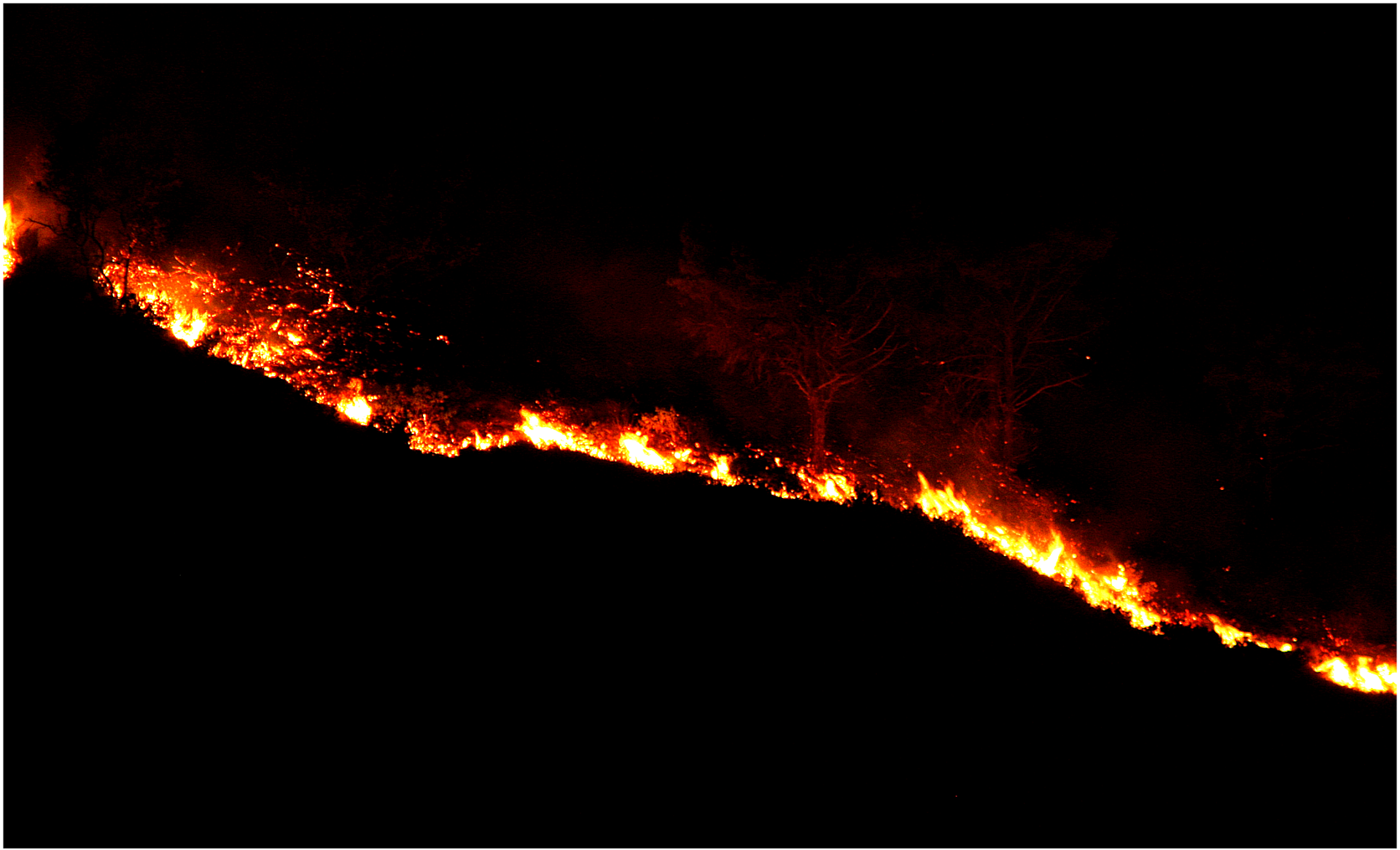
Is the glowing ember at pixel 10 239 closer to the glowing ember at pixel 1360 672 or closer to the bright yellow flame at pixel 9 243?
the bright yellow flame at pixel 9 243

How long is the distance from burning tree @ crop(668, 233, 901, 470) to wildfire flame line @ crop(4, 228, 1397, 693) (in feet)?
6.02

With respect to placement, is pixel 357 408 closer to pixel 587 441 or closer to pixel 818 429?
pixel 587 441

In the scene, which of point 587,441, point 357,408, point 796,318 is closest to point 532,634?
point 587,441

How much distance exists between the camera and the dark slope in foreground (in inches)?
218

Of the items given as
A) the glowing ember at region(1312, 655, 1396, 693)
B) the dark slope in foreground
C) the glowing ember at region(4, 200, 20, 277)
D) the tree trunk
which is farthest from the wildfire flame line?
the dark slope in foreground

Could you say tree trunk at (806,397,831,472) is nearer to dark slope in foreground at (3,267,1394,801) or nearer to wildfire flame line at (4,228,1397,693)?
wildfire flame line at (4,228,1397,693)

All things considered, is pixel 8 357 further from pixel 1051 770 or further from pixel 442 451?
pixel 1051 770

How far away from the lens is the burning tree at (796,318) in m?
13.1

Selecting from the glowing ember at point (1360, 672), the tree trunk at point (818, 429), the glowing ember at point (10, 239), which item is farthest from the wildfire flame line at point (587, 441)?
the glowing ember at point (10, 239)

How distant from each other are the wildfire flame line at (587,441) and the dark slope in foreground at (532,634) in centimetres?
175

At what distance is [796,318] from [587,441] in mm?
4489

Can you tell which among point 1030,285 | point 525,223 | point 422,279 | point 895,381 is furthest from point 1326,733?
point 525,223

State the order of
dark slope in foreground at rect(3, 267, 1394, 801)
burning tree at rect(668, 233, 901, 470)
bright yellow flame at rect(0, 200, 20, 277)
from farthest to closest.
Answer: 1. bright yellow flame at rect(0, 200, 20, 277)
2. burning tree at rect(668, 233, 901, 470)
3. dark slope in foreground at rect(3, 267, 1394, 801)

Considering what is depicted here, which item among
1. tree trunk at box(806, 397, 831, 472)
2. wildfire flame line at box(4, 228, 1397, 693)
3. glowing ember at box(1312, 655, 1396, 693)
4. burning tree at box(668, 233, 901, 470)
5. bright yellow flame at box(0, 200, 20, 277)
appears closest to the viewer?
glowing ember at box(1312, 655, 1396, 693)
